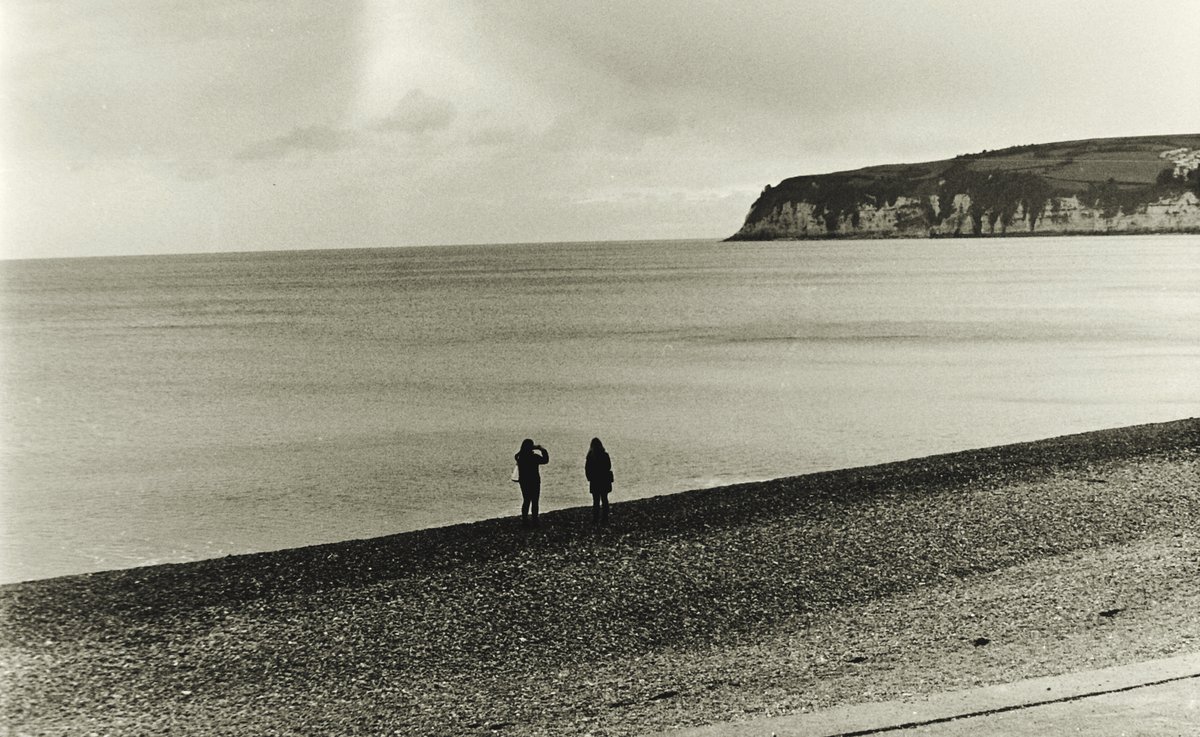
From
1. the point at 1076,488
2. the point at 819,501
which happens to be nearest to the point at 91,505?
the point at 819,501

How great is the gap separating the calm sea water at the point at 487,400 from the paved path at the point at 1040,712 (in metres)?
13.1

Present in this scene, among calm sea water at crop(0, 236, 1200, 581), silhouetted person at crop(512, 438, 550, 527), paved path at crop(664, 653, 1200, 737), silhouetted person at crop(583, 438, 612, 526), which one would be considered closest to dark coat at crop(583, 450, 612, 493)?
silhouetted person at crop(583, 438, 612, 526)

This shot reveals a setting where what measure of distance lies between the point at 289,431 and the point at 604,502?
18.9 metres

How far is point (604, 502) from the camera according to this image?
687 inches

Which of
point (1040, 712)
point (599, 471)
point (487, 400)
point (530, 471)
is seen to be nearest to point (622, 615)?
point (599, 471)

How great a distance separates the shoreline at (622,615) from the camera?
10219mm

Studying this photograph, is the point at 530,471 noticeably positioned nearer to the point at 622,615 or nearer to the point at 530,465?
the point at 530,465

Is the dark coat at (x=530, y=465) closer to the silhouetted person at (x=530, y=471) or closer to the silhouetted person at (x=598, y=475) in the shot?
the silhouetted person at (x=530, y=471)

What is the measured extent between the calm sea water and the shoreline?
Answer: 4.72 metres

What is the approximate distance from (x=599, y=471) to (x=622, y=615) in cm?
443

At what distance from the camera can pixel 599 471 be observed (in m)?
17.0

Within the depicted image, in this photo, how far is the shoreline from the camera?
10.2 m

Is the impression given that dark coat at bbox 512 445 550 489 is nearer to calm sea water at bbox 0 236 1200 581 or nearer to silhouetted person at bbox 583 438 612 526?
silhouetted person at bbox 583 438 612 526

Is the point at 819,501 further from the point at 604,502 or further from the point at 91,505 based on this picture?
the point at 91,505
